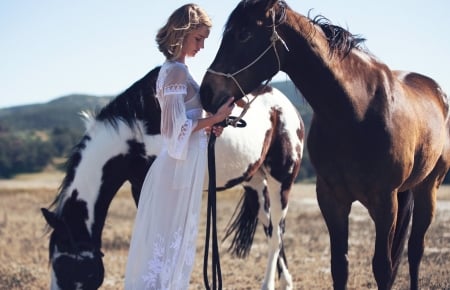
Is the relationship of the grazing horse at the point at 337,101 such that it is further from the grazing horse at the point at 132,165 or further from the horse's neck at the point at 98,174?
the horse's neck at the point at 98,174

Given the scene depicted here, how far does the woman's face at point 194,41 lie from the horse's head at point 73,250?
199 centimetres

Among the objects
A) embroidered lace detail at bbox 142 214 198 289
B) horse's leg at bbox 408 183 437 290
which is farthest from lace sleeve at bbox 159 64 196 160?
horse's leg at bbox 408 183 437 290

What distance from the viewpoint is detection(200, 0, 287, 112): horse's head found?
3982mm

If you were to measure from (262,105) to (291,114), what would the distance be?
0.51 metres

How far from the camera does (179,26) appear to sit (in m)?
4.05

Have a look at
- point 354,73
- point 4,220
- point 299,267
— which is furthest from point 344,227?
point 4,220

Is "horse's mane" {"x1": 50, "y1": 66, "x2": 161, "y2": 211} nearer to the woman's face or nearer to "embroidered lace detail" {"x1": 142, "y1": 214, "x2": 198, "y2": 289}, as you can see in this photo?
the woman's face

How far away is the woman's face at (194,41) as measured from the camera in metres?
4.11

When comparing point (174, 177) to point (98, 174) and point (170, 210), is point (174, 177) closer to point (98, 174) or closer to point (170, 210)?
point (170, 210)

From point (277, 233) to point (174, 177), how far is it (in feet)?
10.2

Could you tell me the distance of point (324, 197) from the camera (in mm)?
4594

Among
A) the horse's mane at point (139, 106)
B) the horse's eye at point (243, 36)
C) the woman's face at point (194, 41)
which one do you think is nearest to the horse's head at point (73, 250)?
the horse's mane at point (139, 106)

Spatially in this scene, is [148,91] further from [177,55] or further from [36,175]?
[36,175]

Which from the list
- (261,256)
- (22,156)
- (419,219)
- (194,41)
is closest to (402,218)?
(419,219)
